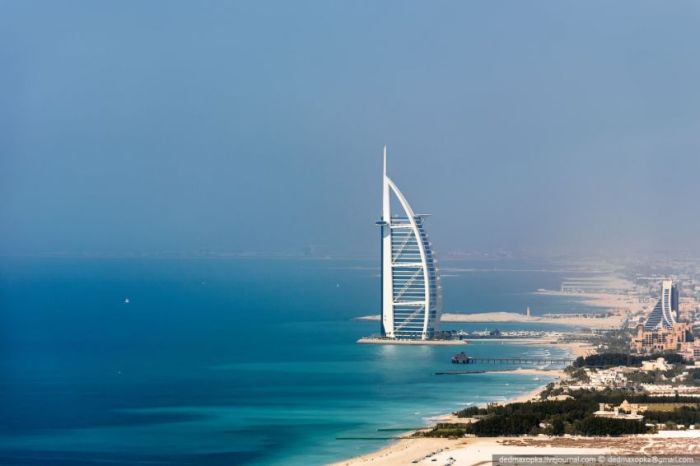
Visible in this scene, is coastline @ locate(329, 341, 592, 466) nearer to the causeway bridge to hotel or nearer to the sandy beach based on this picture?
the sandy beach

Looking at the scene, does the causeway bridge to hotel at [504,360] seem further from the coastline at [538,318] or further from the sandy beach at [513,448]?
the sandy beach at [513,448]

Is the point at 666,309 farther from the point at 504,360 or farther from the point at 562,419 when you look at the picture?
the point at 562,419

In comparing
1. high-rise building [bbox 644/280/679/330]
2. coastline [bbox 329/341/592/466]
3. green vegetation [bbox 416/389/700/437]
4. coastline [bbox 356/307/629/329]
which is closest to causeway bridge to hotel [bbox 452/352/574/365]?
high-rise building [bbox 644/280/679/330]

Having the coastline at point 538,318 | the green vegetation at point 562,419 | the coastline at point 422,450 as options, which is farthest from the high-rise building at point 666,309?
the coastline at point 422,450

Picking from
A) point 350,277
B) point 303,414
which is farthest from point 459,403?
point 350,277

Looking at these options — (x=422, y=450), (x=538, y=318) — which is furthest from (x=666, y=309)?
(x=422, y=450)

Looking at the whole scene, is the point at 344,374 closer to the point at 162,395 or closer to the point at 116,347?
the point at 162,395
